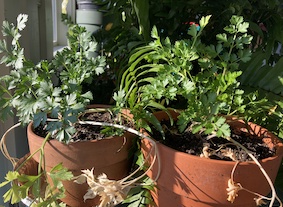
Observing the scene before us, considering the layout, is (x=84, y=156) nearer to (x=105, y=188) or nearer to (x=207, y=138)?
(x=105, y=188)

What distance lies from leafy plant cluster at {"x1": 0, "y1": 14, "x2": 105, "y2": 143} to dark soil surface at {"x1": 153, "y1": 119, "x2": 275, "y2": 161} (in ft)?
0.62

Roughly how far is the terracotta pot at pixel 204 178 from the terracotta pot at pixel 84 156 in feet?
0.33

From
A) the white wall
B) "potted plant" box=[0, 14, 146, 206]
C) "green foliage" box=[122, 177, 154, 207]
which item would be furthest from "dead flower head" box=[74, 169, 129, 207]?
the white wall

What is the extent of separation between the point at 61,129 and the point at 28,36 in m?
0.55

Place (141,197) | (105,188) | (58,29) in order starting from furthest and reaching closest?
(58,29)
(141,197)
(105,188)

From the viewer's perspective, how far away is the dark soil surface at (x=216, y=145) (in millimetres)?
532

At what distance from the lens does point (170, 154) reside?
1.69 feet

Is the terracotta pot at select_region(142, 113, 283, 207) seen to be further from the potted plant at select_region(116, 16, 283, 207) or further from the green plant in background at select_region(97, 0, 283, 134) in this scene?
the green plant in background at select_region(97, 0, 283, 134)

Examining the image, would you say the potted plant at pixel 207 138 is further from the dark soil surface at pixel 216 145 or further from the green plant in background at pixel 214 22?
the green plant in background at pixel 214 22

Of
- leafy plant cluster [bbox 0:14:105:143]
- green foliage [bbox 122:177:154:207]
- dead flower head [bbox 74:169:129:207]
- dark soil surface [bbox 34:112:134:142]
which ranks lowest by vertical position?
green foliage [bbox 122:177:154:207]

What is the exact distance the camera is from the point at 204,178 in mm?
490

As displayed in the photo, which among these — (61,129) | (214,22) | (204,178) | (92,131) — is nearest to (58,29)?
(214,22)

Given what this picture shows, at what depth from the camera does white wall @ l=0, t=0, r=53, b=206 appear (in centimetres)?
83

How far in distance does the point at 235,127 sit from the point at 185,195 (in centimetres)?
23
